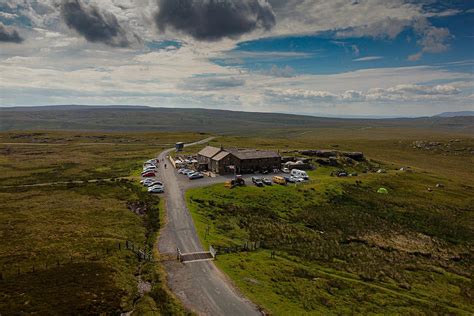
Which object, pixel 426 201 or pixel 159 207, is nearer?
pixel 159 207

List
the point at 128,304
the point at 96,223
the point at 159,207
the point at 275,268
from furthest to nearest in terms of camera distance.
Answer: the point at 159,207 → the point at 96,223 → the point at 275,268 → the point at 128,304

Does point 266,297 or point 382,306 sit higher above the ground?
point 266,297

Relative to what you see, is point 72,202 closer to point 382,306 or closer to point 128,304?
point 128,304

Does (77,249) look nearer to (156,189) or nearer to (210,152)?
(156,189)

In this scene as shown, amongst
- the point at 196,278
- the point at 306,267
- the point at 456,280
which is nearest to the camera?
the point at 196,278

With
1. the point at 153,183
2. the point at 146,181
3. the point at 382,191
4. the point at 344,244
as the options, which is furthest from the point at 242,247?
the point at 382,191

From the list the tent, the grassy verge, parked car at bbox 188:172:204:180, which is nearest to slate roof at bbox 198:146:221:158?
parked car at bbox 188:172:204:180

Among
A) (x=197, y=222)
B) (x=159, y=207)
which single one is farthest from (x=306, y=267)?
(x=159, y=207)

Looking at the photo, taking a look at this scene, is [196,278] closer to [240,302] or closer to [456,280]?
[240,302]
